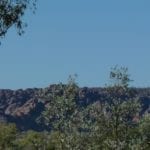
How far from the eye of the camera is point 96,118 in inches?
2579

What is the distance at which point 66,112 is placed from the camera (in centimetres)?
6869

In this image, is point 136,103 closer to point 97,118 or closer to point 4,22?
point 97,118

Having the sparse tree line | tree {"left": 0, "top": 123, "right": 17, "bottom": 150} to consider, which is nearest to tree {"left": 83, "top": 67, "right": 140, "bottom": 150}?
the sparse tree line

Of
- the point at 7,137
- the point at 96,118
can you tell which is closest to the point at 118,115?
the point at 96,118

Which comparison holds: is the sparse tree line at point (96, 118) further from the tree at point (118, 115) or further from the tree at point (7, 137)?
the tree at point (7, 137)

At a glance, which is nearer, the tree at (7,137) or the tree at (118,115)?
the tree at (118,115)

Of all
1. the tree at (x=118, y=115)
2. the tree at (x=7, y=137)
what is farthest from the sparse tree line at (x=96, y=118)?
the tree at (x=7, y=137)

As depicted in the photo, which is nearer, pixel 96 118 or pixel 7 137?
pixel 96 118

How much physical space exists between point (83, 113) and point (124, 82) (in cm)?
892

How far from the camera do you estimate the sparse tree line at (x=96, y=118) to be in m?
63.1

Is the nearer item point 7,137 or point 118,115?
point 118,115

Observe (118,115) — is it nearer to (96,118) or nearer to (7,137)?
(96,118)

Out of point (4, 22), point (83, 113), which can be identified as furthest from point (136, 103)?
point (4, 22)

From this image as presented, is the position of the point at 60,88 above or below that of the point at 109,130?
above
